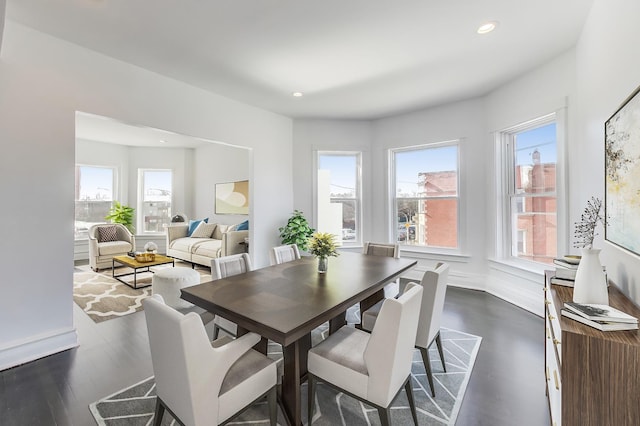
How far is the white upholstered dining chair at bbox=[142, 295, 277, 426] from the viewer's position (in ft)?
3.88

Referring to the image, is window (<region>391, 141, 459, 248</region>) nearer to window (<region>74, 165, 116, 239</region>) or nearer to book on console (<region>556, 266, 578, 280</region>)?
book on console (<region>556, 266, 578, 280</region>)

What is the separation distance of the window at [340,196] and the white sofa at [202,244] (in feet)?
5.56

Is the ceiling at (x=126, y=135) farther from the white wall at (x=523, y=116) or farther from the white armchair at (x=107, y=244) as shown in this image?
the white wall at (x=523, y=116)

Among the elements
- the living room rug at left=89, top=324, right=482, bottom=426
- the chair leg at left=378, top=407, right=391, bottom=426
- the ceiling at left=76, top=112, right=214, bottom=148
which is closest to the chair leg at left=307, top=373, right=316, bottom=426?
the living room rug at left=89, top=324, right=482, bottom=426

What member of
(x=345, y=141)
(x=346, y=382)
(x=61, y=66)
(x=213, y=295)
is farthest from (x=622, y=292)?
(x=61, y=66)

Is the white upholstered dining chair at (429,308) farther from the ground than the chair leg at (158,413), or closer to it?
farther from the ground

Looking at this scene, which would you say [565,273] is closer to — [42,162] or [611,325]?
[611,325]

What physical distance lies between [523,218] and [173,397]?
4.25 meters

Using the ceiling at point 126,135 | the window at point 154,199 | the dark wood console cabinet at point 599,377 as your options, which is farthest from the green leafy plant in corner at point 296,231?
the window at point 154,199

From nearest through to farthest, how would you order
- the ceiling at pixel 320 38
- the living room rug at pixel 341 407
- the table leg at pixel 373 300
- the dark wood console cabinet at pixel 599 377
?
the dark wood console cabinet at pixel 599 377 → the living room rug at pixel 341 407 → the ceiling at pixel 320 38 → the table leg at pixel 373 300

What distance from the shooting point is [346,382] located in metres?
1.49

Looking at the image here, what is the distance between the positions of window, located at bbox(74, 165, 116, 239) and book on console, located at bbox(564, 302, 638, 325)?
8.47 m

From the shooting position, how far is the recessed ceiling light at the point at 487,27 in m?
2.40

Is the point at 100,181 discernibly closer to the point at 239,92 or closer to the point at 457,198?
the point at 239,92
